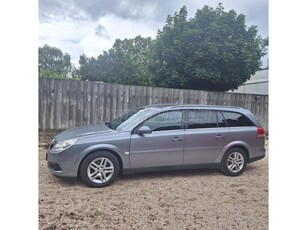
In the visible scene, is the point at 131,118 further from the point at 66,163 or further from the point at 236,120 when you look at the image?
the point at 236,120

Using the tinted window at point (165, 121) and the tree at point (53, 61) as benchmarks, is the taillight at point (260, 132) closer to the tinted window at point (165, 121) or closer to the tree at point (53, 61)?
the tinted window at point (165, 121)

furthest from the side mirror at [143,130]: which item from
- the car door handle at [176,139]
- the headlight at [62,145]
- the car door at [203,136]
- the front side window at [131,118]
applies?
the headlight at [62,145]

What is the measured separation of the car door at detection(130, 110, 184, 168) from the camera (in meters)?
2.40

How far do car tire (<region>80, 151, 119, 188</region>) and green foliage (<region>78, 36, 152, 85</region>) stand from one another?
2.98 feet

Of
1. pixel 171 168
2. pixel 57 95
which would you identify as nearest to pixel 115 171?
pixel 171 168

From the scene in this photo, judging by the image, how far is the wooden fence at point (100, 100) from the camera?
9.92ft

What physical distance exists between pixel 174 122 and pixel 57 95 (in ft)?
5.23

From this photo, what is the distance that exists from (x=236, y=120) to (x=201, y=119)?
0.43 metres

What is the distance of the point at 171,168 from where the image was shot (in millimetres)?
2545

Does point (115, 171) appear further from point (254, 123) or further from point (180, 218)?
point (254, 123)

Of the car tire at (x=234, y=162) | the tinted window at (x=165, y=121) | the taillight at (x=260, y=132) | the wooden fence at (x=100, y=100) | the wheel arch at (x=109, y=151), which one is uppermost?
the wooden fence at (x=100, y=100)

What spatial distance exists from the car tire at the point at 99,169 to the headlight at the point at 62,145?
0.65 ft

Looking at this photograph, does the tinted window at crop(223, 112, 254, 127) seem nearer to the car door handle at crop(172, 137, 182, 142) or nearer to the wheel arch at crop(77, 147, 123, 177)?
the car door handle at crop(172, 137, 182, 142)

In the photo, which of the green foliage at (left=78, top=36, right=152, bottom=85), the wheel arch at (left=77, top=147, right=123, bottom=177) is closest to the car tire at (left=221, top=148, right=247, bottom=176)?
the wheel arch at (left=77, top=147, right=123, bottom=177)
